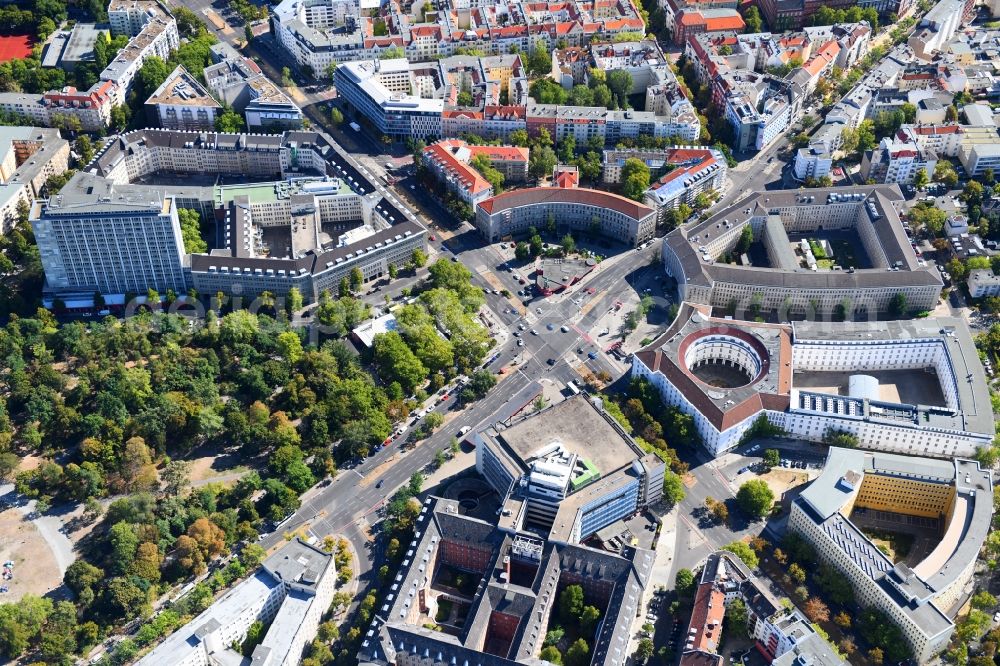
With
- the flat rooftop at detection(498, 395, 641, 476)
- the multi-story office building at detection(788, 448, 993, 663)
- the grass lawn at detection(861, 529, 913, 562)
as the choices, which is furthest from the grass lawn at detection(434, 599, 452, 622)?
the grass lawn at detection(861, 529, 913, 562)

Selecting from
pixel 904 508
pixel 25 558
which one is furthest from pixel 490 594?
pixel 25 558

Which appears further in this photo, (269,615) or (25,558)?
(25,558)

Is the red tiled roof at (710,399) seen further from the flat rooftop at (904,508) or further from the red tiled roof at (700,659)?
the red tiled roof at (700,659)

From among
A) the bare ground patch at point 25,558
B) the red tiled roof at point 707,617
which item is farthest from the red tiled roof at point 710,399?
the bare ground patch at point 25,558

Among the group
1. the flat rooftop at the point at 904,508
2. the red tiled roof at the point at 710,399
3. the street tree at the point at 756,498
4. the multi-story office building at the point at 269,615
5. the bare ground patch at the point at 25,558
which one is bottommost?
the bare ground patch at the point at 25,558

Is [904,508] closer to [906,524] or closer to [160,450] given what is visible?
[906,524]

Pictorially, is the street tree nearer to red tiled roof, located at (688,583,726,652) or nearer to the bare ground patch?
red tiled roof, located at (688,583,726,652)
